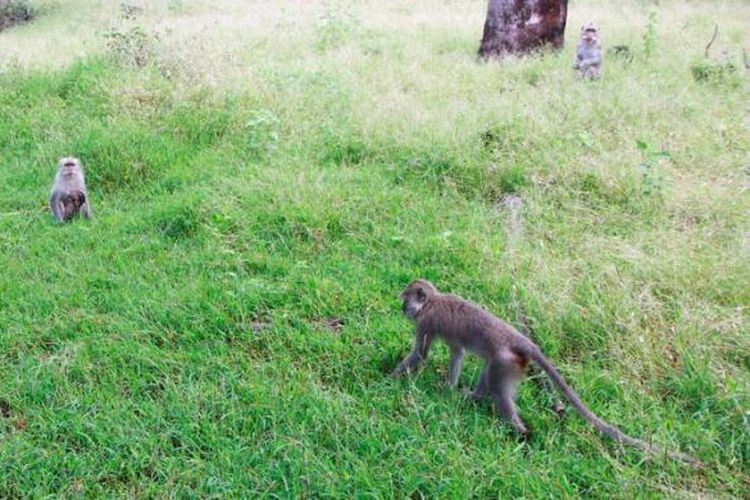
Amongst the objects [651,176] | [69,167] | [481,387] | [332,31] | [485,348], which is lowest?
[481,387]

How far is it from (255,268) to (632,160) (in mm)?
3357

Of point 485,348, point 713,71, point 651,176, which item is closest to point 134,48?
point 651,176

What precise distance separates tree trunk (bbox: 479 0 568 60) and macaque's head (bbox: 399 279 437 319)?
7230 mm

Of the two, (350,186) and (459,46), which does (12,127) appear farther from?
(459,46)

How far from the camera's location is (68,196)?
5.97m

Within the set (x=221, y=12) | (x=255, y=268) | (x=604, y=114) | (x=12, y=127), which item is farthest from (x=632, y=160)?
(x=221, y=12)

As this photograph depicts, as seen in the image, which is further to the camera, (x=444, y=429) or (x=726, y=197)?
(x=726, y=197)

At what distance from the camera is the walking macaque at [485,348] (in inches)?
126

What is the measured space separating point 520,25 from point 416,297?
772cm

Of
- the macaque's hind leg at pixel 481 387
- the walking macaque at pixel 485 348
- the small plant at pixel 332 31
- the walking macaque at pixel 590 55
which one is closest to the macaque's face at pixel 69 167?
the walking macaque at pixel 485 348

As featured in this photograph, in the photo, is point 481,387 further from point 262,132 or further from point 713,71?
point 713,71

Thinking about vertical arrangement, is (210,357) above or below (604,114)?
below

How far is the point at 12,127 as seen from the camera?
7797 mm

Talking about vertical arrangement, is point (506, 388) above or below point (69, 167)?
below
